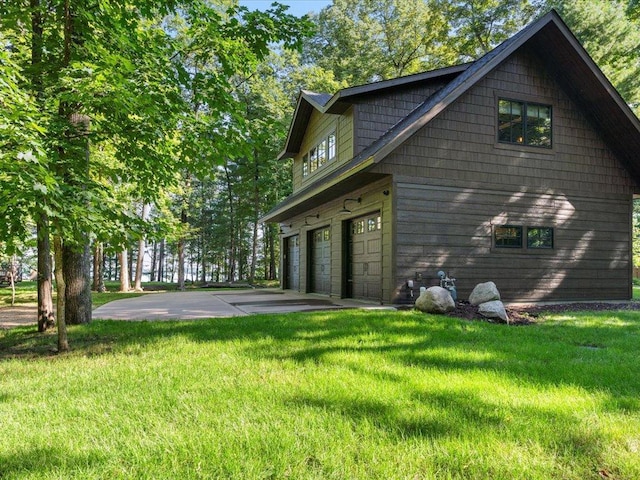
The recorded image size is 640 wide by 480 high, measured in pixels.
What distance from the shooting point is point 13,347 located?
5.34 m

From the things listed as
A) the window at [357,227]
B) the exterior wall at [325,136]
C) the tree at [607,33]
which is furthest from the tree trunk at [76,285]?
the tree at [607,33]

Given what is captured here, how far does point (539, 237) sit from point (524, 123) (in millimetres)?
2908

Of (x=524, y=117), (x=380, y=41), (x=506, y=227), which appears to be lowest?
(x=506, y=227)

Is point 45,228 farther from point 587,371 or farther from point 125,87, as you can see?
point 587,371

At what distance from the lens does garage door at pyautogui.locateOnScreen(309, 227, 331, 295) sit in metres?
12.9

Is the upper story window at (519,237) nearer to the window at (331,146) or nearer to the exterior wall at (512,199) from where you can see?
the exterior wall at (512,199)

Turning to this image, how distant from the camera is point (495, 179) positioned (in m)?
10.0

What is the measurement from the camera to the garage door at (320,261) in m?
12.9

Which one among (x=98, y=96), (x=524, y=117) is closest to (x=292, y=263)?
(x=524, y=117)

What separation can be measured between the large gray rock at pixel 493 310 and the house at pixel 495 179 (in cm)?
175

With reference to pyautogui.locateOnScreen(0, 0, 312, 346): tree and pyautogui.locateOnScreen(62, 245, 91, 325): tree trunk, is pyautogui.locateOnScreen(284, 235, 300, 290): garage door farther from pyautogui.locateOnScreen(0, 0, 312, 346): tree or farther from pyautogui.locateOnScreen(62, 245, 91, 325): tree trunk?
pyautogui.locateOnScreen(0, 0, 312, 346): tree

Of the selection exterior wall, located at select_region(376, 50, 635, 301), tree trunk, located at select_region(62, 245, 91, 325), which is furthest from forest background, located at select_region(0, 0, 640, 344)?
exterior wall, located at select_region(376, 50, 635, 301)

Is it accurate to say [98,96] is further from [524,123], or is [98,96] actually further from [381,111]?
[524,123]

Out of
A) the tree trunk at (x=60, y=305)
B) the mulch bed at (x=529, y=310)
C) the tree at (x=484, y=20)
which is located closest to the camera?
the tree trunk at (x=60, y=305)
